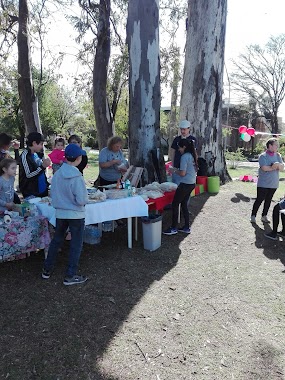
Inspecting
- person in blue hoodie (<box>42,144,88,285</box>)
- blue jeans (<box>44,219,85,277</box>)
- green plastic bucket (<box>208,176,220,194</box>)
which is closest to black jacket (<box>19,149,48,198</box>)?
person in blue hoodie (<box>42,144,88,285</box>)

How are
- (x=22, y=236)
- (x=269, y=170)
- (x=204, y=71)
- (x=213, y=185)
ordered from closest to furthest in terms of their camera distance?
(x=22, y=236)
(x=269, y=170)
(x=213, y=185)
(x=204, y=71)

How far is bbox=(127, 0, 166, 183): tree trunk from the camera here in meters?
7.46

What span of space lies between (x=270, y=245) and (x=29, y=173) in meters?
4.01

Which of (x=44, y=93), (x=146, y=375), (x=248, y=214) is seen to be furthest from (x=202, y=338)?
(x=44, y=93)

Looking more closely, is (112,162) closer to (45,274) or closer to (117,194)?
(117,194)

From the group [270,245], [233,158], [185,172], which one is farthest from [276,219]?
[233,158]

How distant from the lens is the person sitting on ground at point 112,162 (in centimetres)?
572

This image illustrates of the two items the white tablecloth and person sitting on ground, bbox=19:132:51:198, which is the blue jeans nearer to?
the white tablecloth

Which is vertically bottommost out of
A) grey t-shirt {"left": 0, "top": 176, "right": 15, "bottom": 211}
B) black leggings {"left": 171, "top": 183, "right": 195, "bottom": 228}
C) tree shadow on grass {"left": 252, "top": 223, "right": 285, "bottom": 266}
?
tree shadow on grass {"left": 252, "top": 223, "right": 285, "bottom": 266}

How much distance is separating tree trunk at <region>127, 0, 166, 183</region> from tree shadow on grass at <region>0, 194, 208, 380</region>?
2.96 m

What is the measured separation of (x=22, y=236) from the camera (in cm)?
413

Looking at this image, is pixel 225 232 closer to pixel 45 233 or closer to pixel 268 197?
pixel 268 197

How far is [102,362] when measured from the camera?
276 centimetres

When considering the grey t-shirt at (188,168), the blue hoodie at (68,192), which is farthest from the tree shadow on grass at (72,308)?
the grey t-shirt at (188,168)
